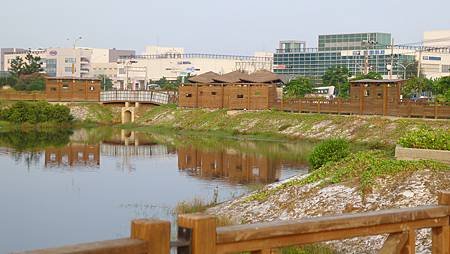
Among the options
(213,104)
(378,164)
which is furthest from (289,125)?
(378,164)

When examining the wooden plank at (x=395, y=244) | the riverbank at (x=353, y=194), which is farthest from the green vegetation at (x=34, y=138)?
the wooden plank at (x=395, y=244)

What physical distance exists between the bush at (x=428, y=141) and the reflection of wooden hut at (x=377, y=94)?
2849 cm

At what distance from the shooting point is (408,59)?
13150 cm

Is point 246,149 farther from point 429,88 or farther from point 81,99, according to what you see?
point 429,88

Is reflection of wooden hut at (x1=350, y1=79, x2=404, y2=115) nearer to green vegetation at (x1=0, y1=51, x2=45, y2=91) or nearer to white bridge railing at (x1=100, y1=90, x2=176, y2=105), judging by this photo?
white bridge railing at (x1=100, y1=90, x2=176, y2=105)

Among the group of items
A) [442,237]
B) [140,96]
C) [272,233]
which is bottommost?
[442,237]

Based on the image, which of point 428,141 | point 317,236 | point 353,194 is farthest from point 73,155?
point 317,236

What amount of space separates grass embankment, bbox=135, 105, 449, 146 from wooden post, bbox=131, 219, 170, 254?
117 ft

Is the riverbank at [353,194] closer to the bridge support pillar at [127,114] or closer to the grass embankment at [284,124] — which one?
the grass embankment at [284,124]

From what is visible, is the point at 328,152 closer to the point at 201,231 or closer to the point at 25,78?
the point at 201,231

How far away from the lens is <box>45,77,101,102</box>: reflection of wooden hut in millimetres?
68188

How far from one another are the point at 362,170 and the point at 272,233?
12857 millimetres

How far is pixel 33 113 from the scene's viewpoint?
61.4m

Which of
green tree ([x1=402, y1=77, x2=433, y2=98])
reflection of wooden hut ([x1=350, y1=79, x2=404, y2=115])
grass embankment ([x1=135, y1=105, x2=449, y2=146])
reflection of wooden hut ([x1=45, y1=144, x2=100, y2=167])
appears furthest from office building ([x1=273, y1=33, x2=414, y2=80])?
reflection of wooden hut ([x1=45, y1=144, x2=100, y2=167])
